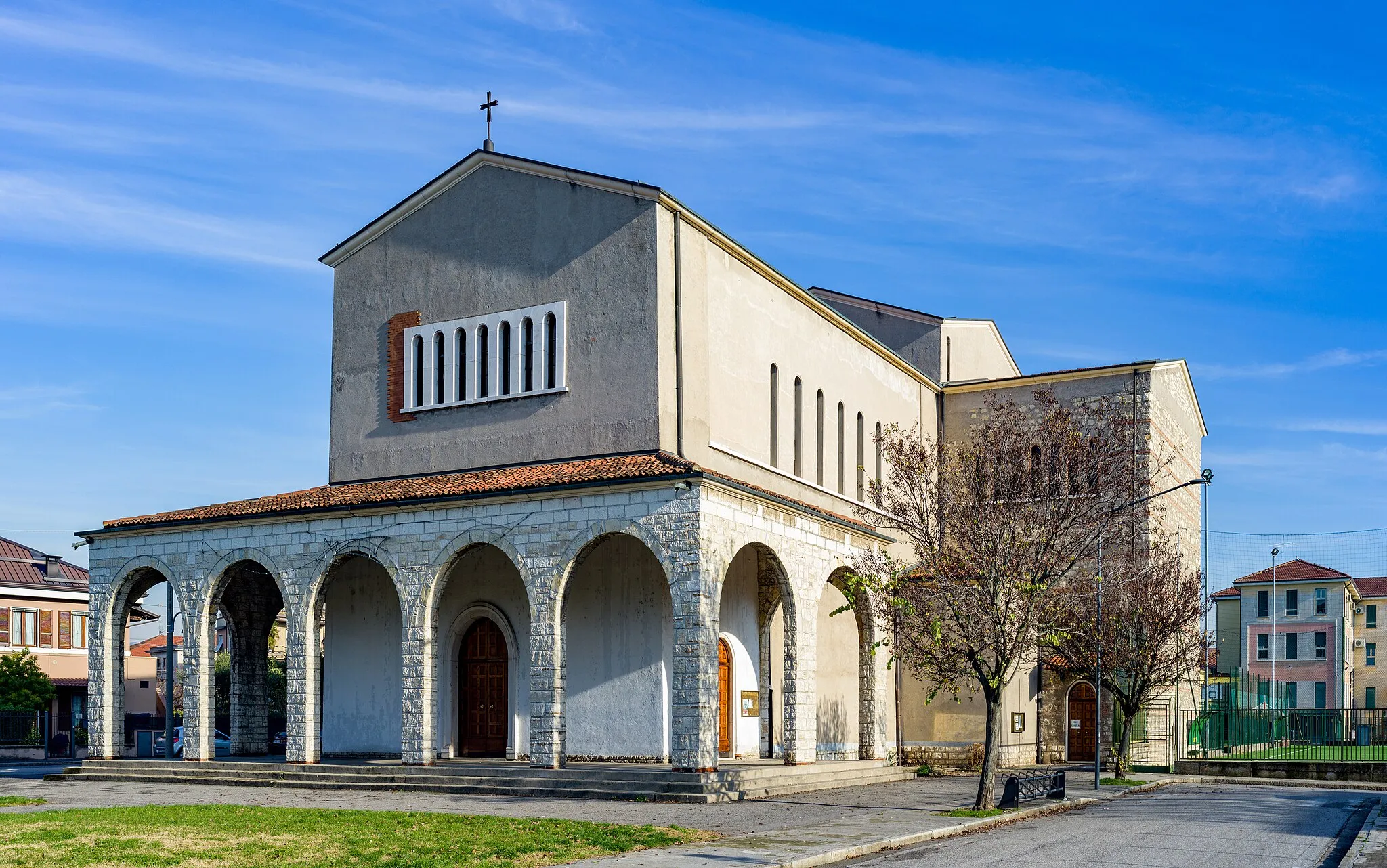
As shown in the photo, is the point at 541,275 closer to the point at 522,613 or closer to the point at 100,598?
the point at 522,613

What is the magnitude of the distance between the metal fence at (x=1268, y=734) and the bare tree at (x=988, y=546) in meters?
15.1

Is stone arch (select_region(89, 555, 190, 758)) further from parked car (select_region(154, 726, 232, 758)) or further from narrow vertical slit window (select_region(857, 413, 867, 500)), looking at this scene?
narrow vertical slit window (select_region(857, 413, 867, 500))

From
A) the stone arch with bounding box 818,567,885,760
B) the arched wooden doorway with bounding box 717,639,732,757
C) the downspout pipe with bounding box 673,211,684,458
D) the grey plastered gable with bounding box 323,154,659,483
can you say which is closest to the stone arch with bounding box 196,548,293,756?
the grey plastered gable with bounding box 323,154,659,483

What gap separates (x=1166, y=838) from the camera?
61.5 feet

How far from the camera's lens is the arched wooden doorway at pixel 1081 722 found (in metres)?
37.8

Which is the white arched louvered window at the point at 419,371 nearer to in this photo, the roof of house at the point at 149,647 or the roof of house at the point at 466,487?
the roof of house at the point at 466,487

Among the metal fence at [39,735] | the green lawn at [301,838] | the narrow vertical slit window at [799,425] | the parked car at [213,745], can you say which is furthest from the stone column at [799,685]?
the metal fence at [39,735]

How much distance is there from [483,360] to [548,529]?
21.2 feet

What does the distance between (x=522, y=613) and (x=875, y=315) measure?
20.5 metres

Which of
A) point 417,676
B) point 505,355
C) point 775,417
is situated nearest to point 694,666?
point 417,676

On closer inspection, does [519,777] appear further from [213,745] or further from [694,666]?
[213,745]

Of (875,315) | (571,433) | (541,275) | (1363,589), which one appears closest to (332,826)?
(571,433)

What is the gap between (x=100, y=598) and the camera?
30.6 m

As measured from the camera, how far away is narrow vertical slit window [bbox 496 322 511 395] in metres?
30.3
